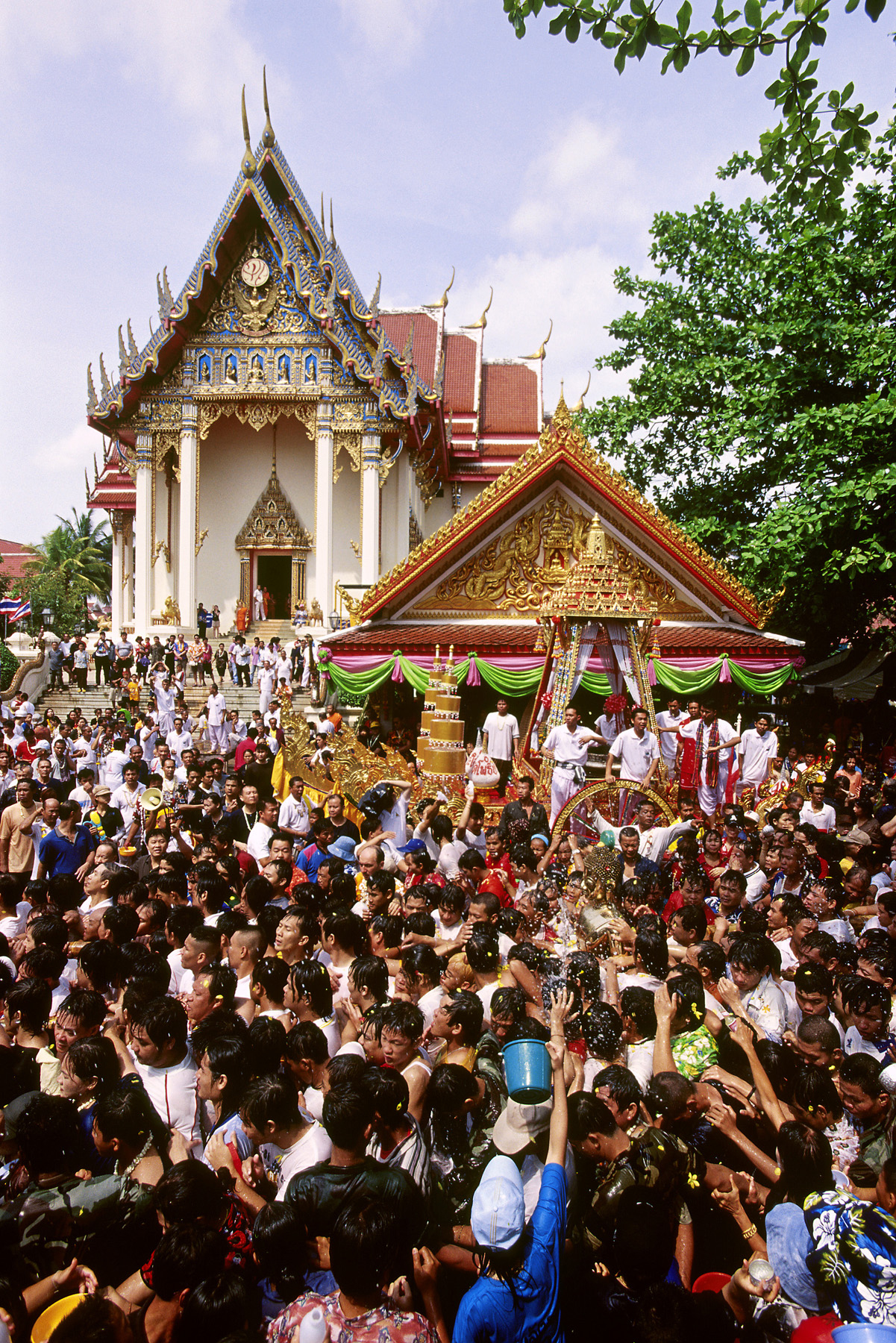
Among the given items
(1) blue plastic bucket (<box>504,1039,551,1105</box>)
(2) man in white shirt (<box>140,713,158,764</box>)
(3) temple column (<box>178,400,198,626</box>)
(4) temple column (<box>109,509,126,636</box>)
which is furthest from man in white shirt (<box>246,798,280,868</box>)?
(4) temple column (<box>109,509,126,636</box>)

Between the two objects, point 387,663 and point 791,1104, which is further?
point 387,663

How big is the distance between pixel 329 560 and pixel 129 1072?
64.3 feet

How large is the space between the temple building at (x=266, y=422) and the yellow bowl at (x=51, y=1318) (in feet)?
59.0

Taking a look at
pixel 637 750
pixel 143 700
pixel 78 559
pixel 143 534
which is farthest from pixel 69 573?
pixel 637 750

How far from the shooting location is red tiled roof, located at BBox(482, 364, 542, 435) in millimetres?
27656

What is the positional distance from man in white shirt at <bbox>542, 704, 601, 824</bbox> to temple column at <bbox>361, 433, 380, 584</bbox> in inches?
536

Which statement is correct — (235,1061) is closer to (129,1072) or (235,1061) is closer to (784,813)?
(129,1072)

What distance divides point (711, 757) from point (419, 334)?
22.0m

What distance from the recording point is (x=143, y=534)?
22.5m

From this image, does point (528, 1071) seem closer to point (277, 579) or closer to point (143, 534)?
point (143, 534)

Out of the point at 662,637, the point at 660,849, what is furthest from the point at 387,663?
the point at 660,849

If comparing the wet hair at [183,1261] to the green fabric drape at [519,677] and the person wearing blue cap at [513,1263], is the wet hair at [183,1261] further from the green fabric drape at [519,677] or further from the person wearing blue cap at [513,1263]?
the green fabric drape at [519,677]

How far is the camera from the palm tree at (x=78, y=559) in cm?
3706

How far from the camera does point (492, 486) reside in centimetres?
1377
